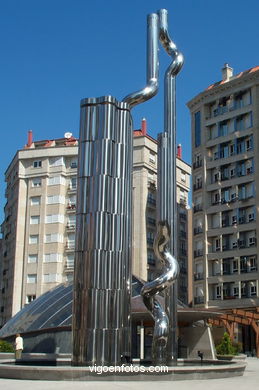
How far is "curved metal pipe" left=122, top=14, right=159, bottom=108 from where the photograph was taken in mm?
21364

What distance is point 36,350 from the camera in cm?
3309

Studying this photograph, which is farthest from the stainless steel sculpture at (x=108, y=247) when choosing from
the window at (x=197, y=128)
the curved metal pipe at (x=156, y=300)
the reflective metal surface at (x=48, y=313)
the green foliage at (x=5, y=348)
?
the window at (x=197, y=128)

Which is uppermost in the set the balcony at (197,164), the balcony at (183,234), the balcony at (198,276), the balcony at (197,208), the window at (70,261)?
the balcony at (197,164)

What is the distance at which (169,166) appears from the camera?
22375mm

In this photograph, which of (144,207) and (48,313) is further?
(144,207)

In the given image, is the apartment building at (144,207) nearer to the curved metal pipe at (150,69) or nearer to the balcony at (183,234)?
the balcony at (183,234)

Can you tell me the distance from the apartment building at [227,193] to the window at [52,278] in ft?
49.3

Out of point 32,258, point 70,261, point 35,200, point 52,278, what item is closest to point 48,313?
point 52,278

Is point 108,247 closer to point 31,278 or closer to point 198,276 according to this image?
point 198,276

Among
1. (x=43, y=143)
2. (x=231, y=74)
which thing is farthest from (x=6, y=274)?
(x=231, y=74)

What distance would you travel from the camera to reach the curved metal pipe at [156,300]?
63.5ft

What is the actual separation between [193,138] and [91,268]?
4766cm

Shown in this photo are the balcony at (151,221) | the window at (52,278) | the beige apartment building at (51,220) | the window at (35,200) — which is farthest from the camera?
the window at (35,200)

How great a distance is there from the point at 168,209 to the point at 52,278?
45.0 metres
